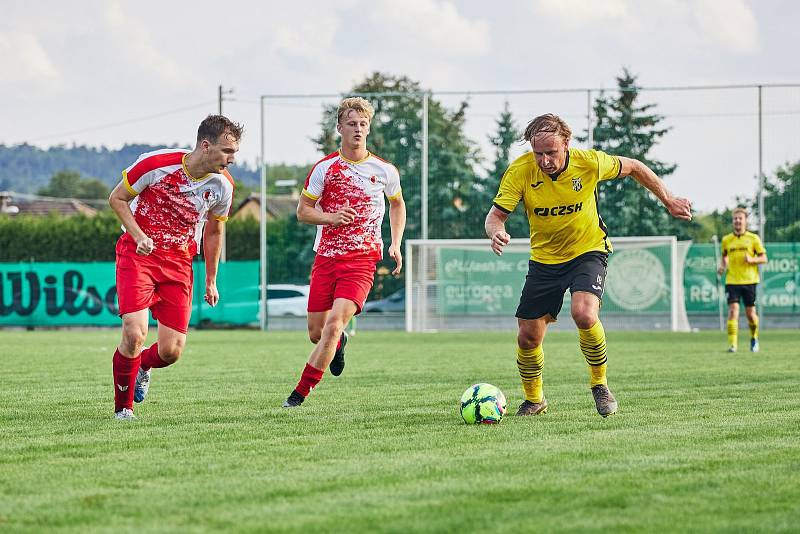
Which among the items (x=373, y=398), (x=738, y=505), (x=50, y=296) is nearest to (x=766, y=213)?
(x=50, y=296)

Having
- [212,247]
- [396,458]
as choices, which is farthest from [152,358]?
[396,458]

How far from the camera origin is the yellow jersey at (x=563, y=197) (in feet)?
25.0

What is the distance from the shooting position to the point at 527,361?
26.0ft

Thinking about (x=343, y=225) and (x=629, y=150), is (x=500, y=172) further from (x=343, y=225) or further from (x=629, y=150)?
(x=343, y=225)

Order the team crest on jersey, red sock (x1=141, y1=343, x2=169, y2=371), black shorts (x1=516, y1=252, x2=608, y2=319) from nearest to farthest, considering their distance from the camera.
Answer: black shorts (x1=516, y1=252, x2=608, y2=319) → the team crest on jersey → red sock (x1=141, y1=343, x2=169, y2=371)

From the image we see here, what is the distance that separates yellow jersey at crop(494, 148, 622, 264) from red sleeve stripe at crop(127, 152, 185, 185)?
2191 millimetres

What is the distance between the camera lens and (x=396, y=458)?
566 cm

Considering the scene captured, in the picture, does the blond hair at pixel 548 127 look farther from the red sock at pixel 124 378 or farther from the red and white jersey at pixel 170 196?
the red sock at pixel 124 378

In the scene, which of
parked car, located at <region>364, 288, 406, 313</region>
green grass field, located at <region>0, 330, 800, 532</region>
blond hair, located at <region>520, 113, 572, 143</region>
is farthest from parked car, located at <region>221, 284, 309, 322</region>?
blond hair, located at <region>520, 113, 572, 143</region>

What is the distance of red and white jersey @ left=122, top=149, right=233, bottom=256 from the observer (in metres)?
7.73

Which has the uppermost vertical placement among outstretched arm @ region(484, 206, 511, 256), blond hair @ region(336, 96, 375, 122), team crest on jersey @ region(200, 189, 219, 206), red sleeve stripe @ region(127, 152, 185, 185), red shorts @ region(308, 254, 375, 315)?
blond hair @ region(336, 96, 375, 122)

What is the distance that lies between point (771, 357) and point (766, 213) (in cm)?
1345

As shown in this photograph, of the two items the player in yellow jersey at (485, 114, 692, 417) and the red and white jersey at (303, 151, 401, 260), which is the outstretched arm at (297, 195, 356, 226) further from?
the player in yellow jersey at (485, 114, 692, 417)

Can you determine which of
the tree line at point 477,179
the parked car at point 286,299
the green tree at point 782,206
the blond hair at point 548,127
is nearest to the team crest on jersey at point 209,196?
the blond hair at point 548,127
